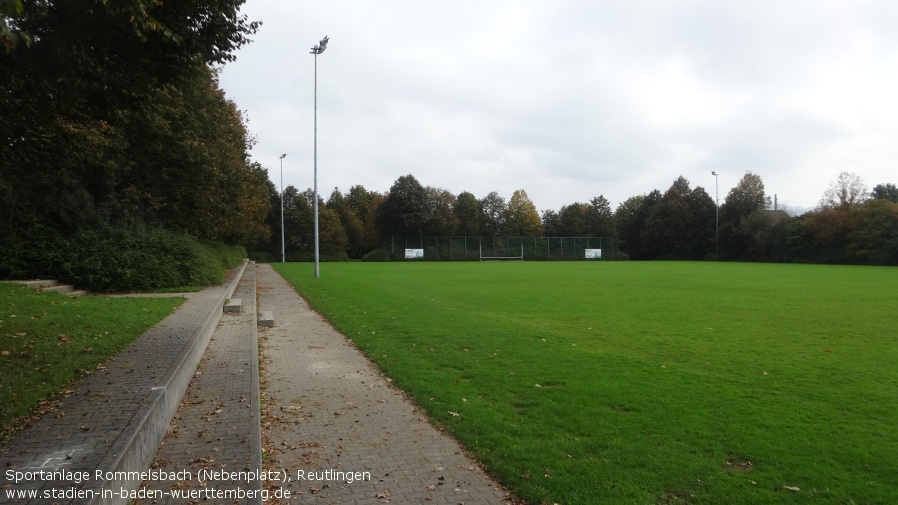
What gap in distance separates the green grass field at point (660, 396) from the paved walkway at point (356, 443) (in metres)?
0.27

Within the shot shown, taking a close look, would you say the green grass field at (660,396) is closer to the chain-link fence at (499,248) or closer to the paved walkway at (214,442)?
the paved walkway at (214,442)

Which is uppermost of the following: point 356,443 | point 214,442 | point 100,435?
point 100,435

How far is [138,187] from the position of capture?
74.6ft

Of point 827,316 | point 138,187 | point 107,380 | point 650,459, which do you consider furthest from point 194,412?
point 138,187

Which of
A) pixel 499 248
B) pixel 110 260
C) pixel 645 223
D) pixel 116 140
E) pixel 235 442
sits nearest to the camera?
pixel 235 442

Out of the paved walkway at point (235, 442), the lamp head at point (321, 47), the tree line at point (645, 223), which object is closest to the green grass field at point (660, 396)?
the paved walkway at point (235, 442)

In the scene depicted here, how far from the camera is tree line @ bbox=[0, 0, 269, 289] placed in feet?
24.0

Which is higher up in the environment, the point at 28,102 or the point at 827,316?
the point at 28,102

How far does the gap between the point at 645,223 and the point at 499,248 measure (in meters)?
22.7

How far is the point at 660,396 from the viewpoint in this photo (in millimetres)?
6594

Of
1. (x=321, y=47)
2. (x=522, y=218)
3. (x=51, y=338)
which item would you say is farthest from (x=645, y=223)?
(x=51, y=338)

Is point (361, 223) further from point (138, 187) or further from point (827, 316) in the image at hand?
point (827, 316)

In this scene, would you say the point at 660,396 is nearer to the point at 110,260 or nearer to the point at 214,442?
the point at 214,442

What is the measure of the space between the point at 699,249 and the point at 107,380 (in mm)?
78492
